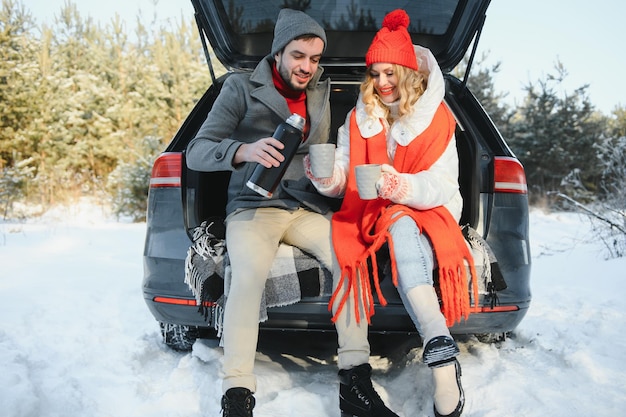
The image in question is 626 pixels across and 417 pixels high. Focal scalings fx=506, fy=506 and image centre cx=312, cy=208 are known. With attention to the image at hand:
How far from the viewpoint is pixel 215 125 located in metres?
2.21

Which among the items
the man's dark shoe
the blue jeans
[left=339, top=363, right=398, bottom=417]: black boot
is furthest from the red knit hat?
[left=339, top=363, right=398, bottom=417]: black boot

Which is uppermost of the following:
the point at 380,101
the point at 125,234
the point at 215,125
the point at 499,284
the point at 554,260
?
the point at 380,101

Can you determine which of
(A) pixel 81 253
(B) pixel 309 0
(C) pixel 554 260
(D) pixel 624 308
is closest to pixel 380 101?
(B) pixel 309 0

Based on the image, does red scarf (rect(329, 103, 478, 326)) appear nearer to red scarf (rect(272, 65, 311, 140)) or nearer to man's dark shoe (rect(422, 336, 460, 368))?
man's dark shoe (rect(422, 336, 460, 368))

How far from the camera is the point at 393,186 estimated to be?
6.25ft

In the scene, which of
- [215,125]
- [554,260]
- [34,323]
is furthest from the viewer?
[554,260]

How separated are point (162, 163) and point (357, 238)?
3.05 ft

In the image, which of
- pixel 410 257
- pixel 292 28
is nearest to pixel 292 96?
pixel 292 28

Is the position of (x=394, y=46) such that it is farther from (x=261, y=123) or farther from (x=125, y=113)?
(x=125, y=113)

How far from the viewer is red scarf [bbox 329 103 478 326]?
191 centimetres

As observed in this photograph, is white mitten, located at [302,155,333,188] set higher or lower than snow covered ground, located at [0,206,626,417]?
higher

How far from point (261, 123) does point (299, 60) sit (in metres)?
0.33

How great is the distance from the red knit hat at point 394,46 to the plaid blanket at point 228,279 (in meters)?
0.93

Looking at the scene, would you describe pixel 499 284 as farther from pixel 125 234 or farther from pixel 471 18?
pixel 125 234
